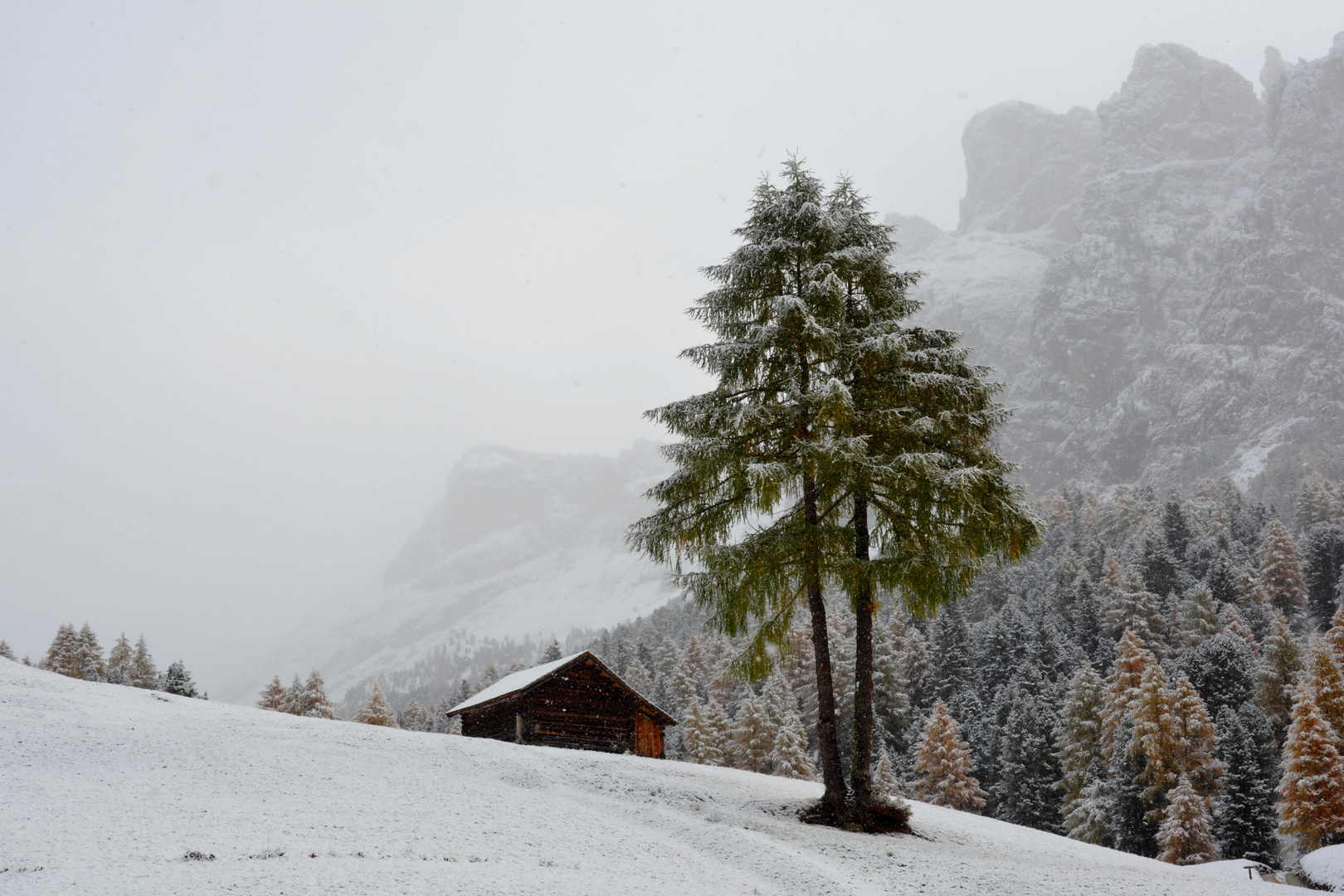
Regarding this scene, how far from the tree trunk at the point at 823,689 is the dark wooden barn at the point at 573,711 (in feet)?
53.7

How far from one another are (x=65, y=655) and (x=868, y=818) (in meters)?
62.6

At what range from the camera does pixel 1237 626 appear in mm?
59688

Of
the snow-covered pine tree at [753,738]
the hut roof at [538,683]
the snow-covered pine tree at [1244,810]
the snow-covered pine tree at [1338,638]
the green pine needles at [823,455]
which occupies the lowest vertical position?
the snow-covered pine tree at [1244,810]

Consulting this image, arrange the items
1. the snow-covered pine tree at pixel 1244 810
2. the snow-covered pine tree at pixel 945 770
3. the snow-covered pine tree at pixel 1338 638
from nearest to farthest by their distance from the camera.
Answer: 1. the snow-covered pine tree at pixel 1244 810
2. the snow-covered pine tree at pixel 1338 638
3. the snow-covered pine tree at pixel 945 770

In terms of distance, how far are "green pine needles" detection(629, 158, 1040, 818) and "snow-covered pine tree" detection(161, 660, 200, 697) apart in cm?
4077

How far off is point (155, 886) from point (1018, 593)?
90.6 meters

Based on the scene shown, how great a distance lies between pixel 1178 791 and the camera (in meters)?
38.7

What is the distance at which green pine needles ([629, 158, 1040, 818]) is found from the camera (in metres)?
14.6

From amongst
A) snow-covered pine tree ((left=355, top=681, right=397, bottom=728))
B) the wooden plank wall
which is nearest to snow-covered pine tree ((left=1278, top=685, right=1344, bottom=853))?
the wooden plank wall

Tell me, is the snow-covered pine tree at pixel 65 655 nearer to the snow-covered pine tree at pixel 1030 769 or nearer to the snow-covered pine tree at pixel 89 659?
the snow-covered pine tree at pixel 89 659

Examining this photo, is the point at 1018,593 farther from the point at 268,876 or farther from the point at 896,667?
the point at 268,876

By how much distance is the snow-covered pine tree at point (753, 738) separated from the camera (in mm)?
52188

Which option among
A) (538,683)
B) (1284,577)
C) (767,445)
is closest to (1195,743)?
(538,683)

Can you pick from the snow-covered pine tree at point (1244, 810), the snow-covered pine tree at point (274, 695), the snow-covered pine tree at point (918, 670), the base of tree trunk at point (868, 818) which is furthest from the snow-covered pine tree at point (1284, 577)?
the snow-covered pine tree at point (274, 695)
